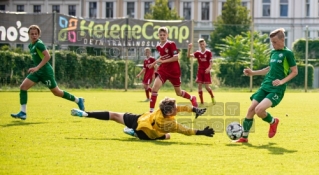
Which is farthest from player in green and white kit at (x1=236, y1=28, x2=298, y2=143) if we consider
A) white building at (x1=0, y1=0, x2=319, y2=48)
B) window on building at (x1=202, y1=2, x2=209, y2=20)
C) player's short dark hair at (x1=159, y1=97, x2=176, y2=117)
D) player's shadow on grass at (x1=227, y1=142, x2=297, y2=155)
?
window on building at (x1=202, y1=2, x2=209, y2=20)

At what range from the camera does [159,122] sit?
11.0 meters

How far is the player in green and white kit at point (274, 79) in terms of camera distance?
1111 centimetres

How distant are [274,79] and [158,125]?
6.84 ft

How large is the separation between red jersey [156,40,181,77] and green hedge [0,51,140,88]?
1785 cm

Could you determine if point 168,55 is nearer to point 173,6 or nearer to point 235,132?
point 235,132

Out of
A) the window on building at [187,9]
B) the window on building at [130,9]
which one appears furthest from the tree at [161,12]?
the window on building at [130,9]

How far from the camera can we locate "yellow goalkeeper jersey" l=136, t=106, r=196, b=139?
10.9 meters

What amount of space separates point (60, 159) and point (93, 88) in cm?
2591

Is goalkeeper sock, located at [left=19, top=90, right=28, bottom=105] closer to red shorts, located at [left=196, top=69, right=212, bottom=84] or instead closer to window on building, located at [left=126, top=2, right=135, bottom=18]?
red shorts, located at [left=196, top=69, right=212, bottom=84]

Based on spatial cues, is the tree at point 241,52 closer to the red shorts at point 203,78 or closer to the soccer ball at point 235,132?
the red shorts at point 203,78

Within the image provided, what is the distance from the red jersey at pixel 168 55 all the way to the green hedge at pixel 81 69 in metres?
17.9

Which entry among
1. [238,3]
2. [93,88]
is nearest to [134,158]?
[93,88]

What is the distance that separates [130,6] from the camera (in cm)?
8519

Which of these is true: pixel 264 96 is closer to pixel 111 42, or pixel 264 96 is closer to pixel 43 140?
pixel 43 140
